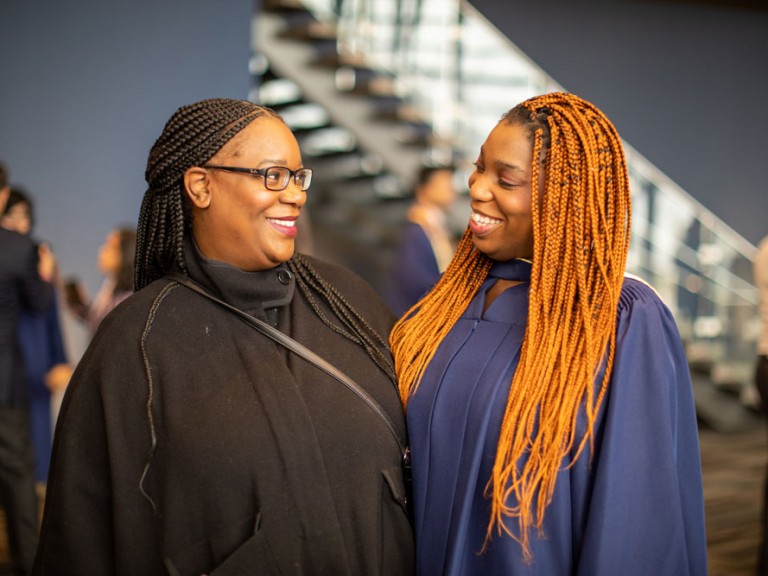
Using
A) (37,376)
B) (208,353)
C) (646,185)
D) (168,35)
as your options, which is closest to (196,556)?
(208,353)

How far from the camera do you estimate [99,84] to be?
15.3ft

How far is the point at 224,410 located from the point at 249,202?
1.37ft

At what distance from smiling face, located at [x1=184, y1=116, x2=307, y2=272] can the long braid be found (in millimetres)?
177

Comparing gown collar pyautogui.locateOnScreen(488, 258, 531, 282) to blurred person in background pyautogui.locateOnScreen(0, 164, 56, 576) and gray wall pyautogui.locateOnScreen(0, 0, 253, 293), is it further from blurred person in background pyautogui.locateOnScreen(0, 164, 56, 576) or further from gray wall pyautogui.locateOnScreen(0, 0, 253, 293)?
gray wall pyautogui.locateOnScreen(0, 0, 253, 293)

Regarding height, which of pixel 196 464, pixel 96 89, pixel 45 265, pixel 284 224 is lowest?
pixel 196 464

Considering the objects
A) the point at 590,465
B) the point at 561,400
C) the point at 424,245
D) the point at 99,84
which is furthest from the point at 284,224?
the point at 99,84

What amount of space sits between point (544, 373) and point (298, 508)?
54cm

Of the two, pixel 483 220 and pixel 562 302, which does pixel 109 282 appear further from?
pixel 562 302

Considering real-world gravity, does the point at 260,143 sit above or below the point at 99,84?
below

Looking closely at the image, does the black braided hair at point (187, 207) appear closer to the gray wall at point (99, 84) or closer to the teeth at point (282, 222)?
the teeth at point (282, 222)

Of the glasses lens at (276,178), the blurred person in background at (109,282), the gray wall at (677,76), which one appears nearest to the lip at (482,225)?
the glasses lens at (276,178)

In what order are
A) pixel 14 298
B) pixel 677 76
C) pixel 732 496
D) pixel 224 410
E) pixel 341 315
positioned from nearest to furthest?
1. pixel 224 410
2. pixel 341 315
3. pixel 14 298
4. pixel 732 496
5. pixel 677 76

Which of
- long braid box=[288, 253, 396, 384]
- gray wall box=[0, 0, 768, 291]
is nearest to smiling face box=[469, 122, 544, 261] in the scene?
long braid box=[288, 253, 396, 384]

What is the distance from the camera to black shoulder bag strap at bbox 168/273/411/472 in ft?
5.81
